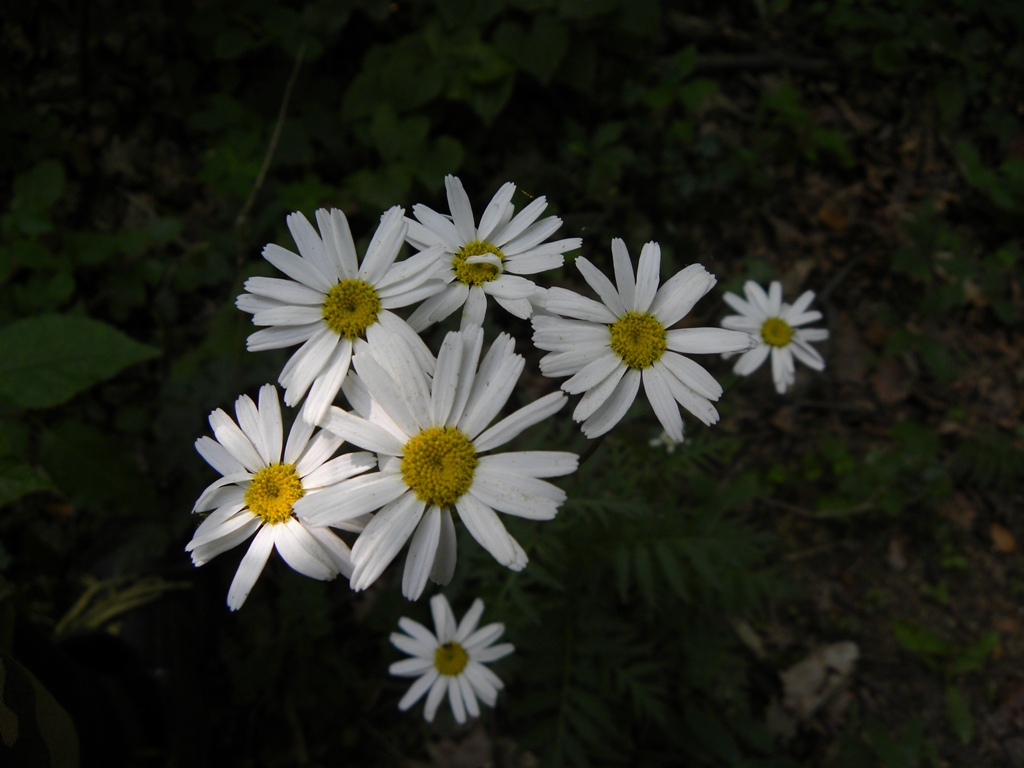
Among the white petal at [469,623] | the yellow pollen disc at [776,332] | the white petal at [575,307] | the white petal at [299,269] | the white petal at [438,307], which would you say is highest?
the yellow pollen disc at [776,332]

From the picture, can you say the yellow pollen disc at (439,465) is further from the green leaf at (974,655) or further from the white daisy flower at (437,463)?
the green leaf at (974,655)

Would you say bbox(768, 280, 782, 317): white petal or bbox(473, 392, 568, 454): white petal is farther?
bbox(768, 280, 782, 317): white petal

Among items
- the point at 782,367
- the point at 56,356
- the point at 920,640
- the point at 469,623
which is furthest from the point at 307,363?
the point at 920,640

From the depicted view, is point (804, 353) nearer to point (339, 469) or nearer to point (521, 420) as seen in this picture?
point (521, 420)

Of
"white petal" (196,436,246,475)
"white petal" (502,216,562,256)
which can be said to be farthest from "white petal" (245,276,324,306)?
"white petal" (502,216,562,256)

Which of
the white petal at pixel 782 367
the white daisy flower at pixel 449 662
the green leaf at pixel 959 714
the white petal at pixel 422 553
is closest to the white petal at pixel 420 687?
the white daisy flower at pixel 449 662

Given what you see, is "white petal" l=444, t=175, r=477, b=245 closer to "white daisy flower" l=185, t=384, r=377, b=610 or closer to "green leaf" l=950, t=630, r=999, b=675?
"white daisy flower" l=185, t=384, r=377, b=610
